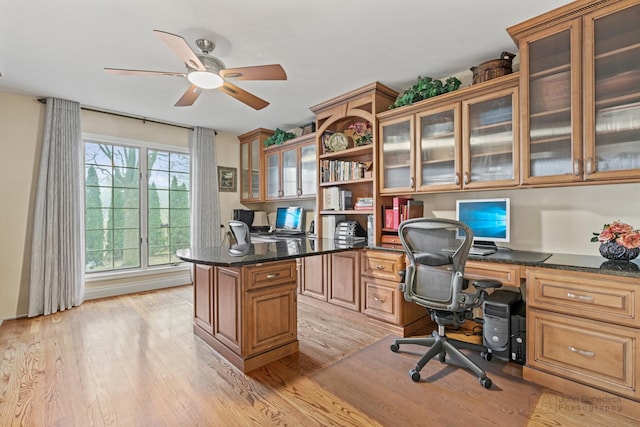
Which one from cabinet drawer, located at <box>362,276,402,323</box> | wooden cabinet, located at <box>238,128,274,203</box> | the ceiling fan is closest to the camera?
the ceiling fan

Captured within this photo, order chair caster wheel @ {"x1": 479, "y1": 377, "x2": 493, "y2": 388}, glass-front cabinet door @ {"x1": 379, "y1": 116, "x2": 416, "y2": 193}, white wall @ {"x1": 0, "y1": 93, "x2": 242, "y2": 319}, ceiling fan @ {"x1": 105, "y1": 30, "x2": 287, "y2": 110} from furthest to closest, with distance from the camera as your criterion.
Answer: white wall @ {"x1": 0, "y1": 93, "x2": 242, "y2": 319}, glass-front cabinet door @ {"x1": 379, "y1": 116, "x2": 416, "y2": 193}, ceiling fan @ {"x1": 105, "y1": 30, "x2": 287, "y2": 110}, chair caster wheel @ {"x1": 479, "y1": 377, "x2": 493, "y2": 388}

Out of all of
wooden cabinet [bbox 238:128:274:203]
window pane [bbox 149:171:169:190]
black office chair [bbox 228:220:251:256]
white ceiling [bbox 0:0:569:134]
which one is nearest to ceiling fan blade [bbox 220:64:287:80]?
white ceiling [bbox 0:0:569:134]

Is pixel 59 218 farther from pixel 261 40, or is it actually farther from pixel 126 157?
pixel 261 40

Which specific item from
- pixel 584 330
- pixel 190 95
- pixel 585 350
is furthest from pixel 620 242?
pixel 190 95

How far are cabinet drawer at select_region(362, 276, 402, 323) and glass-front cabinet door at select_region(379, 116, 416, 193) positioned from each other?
973mm

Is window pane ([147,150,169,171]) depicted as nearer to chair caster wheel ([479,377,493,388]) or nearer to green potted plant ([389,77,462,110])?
green potted plant ([389,77,462,110])

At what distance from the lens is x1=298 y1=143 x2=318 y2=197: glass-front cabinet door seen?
4.20 m

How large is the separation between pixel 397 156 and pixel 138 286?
4043 mm

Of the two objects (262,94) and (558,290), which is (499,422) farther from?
(262,94)

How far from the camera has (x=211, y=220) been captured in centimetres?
491

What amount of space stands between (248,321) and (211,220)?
306 cm

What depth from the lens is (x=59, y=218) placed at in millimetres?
3600

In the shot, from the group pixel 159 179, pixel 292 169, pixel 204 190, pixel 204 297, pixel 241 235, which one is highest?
pixel 292 169

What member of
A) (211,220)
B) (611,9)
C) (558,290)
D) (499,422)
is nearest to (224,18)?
(611,9)
